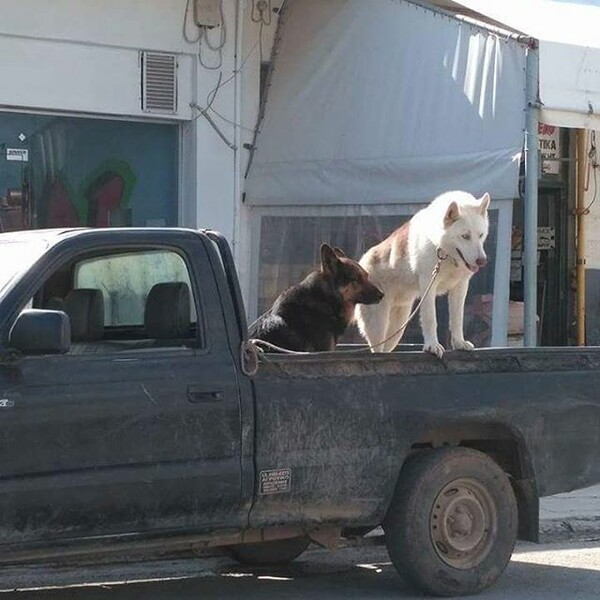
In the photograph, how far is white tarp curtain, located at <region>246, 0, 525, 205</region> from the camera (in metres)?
11.7

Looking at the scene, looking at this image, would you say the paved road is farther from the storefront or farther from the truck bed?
the storefront

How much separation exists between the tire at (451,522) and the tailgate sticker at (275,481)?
0.78m

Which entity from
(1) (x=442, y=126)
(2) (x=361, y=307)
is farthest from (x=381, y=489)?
(1) (x=442, y=126)

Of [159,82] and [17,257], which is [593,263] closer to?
[159,82]

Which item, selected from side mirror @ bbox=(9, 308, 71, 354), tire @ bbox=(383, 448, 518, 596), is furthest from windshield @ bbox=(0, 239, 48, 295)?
tire @ bbox=(383, 448, 518, 596)

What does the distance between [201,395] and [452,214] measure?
2.45 m

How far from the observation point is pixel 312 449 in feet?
22.5

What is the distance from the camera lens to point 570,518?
10062mm

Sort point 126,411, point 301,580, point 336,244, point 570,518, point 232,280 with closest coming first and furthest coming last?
point 126,411 < point 232,280 < point 301,580 < point 570,518 < point 336,244

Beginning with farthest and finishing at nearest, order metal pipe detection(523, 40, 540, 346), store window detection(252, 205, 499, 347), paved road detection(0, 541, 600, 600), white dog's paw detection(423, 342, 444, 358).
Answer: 1. store window detection(252, 205, 499, 347)
2. metal pipe detection(523, 40, 540, 346)
3. paved road detection(0, 541, 600, 600)
4. white dog's paw detection(423, 342, 444, 358)

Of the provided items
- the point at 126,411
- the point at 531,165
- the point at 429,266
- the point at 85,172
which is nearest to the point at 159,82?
the point at 85,172

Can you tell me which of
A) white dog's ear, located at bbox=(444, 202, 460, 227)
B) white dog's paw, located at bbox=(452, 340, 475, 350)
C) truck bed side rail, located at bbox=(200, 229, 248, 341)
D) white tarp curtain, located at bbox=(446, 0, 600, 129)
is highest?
Result: white tarp curtain, located at bbox=(446, 0, 600, 129)

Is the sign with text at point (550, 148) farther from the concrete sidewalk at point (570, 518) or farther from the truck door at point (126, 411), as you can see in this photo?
Result: the truck door at point (126, 411)

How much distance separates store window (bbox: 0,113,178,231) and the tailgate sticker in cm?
710
